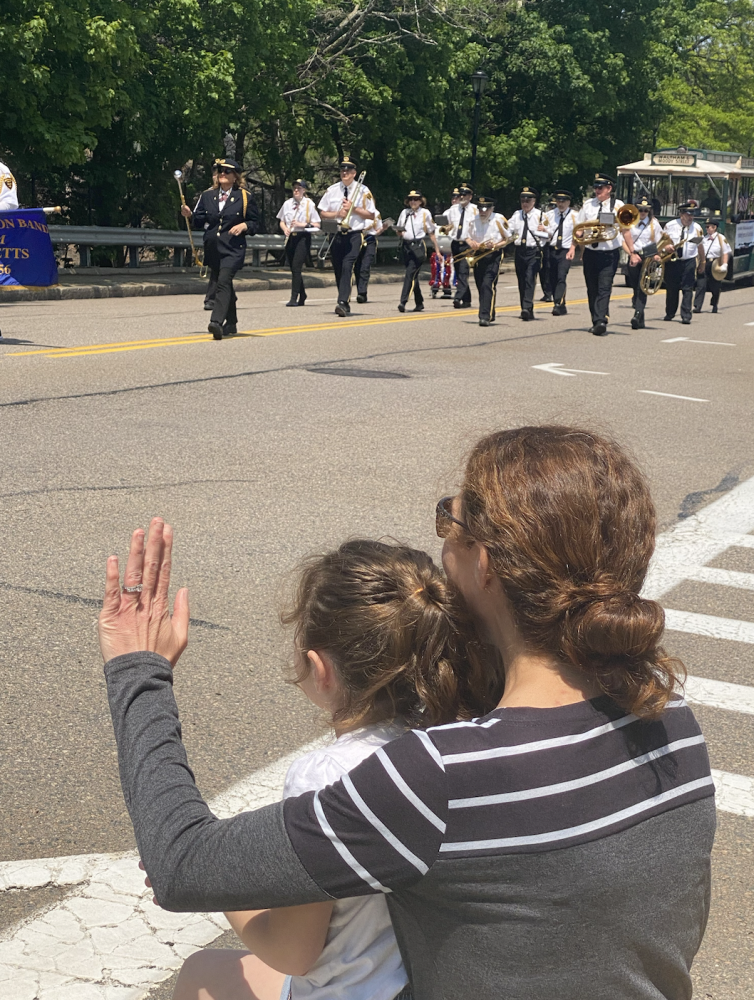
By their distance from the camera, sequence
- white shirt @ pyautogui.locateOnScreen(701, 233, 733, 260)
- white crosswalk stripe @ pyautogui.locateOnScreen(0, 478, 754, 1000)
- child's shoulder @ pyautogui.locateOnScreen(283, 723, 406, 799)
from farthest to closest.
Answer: white shirt @ pyautogui.locateOnScreen(701, 233, 733, 260) < white crosswalk stripe @ pyautogui.locateOnScreen(0, 478, 754, 1000) < child's shoulder @ pyautogui.locateOnScreen(283, 723, 406, 799)

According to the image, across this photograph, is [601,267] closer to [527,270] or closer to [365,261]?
[527,270]

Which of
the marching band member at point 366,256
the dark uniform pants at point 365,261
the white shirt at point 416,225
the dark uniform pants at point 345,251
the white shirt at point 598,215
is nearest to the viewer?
the white shirt at point 598,215

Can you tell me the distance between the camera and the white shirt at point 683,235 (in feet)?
66.8

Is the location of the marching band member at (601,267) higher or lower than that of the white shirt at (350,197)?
lower

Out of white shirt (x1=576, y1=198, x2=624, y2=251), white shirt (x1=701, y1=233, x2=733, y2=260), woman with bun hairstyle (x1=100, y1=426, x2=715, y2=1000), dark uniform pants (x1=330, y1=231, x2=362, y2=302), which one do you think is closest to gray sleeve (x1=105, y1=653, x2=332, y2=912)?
woman with bun hairstyle (x1=100, y1=426, x2=715, y2=1000)

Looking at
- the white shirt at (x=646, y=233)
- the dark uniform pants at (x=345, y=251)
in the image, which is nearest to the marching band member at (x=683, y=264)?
the white shirt at (x=646, y=233)

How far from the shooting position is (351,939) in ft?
5.83

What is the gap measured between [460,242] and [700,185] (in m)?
9.84

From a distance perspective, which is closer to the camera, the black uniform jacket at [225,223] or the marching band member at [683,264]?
the black uniform jacket at [225,223]

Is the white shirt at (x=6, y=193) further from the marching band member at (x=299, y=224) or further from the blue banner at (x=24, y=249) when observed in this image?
the marching band member at (x=299, y=224)

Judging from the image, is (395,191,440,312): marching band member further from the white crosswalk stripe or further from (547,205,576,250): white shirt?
the white crosswalk stripe

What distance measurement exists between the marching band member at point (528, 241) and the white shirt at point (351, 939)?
17.9m

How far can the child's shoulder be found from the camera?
1.75 metres

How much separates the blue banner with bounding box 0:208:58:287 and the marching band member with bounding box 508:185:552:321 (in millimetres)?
8659
